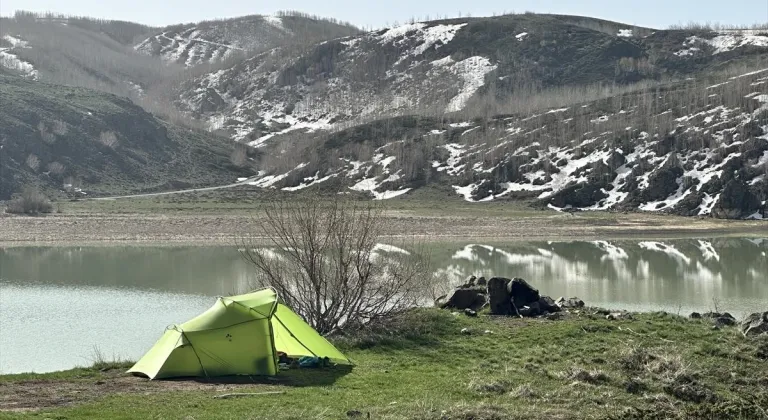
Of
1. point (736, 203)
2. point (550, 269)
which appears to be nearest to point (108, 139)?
point (736, 203)

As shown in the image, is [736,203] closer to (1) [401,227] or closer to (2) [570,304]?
→ (1) [401,227]

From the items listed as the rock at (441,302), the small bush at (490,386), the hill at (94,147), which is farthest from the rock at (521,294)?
the hill at (94,147)

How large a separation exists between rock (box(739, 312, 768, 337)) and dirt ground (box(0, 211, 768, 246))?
44.6 meters

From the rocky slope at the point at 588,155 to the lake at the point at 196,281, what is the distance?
33210 mm

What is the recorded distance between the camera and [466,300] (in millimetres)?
28266

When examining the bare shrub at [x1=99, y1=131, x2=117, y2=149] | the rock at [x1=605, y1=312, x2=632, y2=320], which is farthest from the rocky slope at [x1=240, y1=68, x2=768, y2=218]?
the rock at [x1=605, y1=312, x2=632, y2=320]

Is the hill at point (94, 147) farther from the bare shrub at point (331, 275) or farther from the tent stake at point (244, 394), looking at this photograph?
the tent stake at point (244, 394)

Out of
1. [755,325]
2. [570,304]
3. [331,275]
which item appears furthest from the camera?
[570,304]

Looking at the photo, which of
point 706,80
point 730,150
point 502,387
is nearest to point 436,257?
point 502,387

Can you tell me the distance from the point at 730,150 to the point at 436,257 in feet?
222

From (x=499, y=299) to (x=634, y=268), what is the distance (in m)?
28.6

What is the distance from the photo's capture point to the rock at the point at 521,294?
1072 inches

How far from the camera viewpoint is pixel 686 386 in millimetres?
17312

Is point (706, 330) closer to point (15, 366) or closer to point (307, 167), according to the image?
point (15, 366)
